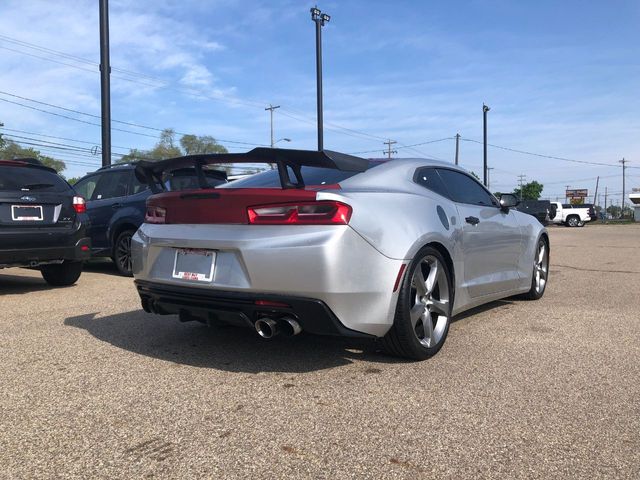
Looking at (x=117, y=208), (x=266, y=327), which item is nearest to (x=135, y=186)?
(x=117, y=208)

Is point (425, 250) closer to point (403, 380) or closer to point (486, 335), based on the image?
point (403, 380)

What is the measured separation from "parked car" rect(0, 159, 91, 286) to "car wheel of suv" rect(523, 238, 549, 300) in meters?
5.34

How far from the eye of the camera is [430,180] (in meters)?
4.37

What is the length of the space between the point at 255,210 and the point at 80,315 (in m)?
2.84

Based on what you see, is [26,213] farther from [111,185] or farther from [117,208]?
[111,185]

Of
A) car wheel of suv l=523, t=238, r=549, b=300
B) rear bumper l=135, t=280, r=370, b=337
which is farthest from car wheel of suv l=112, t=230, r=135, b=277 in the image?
car wheel of suv l=523, t=238, r=549, b=300

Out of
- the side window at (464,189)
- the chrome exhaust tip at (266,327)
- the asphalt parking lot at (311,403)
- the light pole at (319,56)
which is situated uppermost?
the light pole at (319,56)

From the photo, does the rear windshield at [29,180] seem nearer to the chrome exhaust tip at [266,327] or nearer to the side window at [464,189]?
the chrome exhaust tip at [266,327]

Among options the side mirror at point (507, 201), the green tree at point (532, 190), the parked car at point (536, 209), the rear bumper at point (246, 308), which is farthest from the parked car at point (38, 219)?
the green tree at point (532, 190)

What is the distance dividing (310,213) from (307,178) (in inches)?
33.3

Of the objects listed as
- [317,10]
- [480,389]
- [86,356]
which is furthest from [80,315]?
[317,10]

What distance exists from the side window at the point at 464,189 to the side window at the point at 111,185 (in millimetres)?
5518

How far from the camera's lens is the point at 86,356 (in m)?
3.91

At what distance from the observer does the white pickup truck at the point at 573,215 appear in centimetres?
4241
